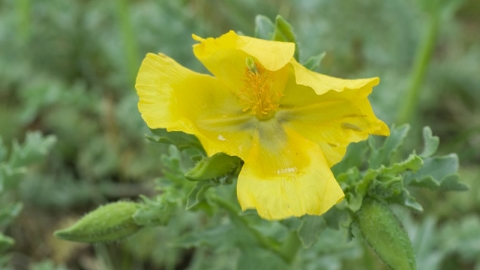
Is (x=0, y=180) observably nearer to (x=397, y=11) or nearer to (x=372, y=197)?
(x=372, y=197)

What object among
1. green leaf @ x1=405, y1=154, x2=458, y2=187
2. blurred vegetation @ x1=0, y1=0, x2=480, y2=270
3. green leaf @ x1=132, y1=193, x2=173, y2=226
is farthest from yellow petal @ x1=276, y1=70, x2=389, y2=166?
blurred vegetation @ x1=0, y1=0, x2=480, y2=270

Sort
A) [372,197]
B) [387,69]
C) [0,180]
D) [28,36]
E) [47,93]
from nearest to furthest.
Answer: [372,197] < [0,180] < [47,93] < [28,36] < [387,69]

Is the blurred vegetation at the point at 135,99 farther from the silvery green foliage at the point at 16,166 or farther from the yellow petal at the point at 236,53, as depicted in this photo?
the yellow petal at the point at 236,53

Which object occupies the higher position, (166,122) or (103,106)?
(166,122)

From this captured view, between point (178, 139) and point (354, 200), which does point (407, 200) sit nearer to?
point (354, 200)

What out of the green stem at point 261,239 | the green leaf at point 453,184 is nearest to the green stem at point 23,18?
the green stem at point 261,239

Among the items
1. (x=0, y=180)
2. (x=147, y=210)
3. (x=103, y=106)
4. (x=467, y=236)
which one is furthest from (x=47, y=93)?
(x=467, y=236)

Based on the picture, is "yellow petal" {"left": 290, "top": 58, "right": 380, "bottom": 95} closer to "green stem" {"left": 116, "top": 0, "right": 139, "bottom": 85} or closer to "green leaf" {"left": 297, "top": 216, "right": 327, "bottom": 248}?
"green leaf" {"left": 297, "top": 216, "right": 327, "bottom": 248}
